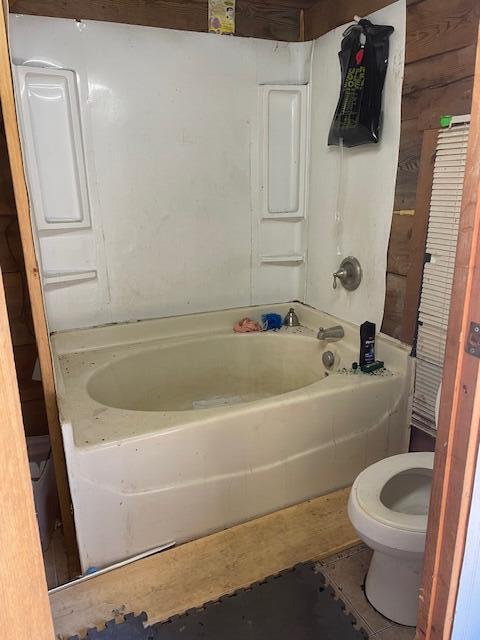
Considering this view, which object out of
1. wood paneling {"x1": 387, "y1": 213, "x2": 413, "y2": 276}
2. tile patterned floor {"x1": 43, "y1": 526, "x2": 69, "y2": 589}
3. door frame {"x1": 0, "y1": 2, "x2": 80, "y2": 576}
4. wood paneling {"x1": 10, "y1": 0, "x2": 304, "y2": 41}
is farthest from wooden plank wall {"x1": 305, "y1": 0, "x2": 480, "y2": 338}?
tile patterned floor {"x1": 43, "y1": 526, "x2": 69, "y2": 589}

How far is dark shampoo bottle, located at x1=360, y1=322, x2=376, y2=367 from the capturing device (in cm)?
203

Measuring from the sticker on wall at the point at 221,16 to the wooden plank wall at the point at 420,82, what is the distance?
465mm

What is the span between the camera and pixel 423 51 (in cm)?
172

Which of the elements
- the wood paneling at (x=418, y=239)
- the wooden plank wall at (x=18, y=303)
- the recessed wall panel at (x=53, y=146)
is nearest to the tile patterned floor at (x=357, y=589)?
the wood paneling at (x=418, y=239)

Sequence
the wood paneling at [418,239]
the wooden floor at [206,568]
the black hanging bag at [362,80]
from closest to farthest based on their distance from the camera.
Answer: the wooden floor at [206,568] < the wood paneling at [418,239] < the black hanging bag at [362,80]

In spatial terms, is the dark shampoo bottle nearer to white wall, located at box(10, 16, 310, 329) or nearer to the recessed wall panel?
white wall, located at box(10, 16, 310, 329)

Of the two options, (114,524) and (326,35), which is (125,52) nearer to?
(326,35)

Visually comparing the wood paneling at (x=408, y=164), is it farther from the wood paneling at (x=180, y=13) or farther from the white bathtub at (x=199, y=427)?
the wood paneling at (x=180, y=13)

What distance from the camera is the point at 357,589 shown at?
1502 millimetres

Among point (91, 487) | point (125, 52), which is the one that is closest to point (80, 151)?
point (125, 52)

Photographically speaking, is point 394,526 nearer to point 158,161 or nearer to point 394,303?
point 394,303

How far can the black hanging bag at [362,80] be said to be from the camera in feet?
6.20

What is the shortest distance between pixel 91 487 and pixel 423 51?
1.92 meters

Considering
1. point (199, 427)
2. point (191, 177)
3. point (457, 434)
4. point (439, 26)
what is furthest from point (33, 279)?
point (439, 26)
